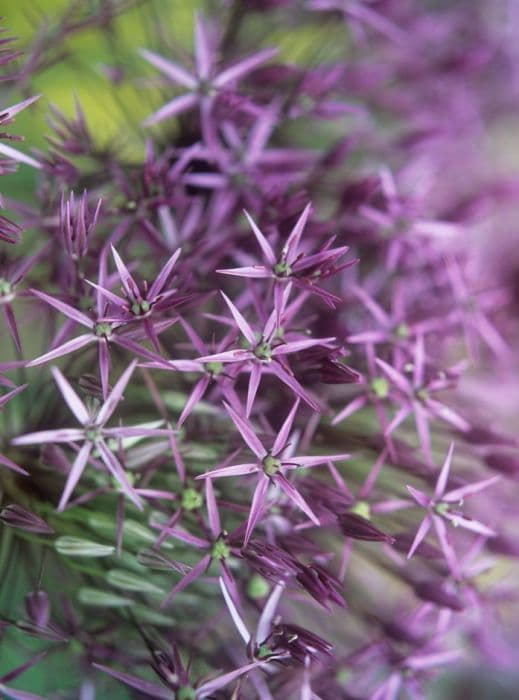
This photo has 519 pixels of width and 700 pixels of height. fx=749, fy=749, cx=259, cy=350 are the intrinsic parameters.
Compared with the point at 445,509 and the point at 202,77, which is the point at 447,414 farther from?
the point at 202,77

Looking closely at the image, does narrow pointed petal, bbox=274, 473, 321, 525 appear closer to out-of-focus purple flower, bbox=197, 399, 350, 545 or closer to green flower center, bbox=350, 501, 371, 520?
out-of-focus purple flower, bbox=197, 399, 350, 545

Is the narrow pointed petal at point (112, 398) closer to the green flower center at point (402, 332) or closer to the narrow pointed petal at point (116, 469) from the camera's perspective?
the narrow pointed petal at point (116, 469)

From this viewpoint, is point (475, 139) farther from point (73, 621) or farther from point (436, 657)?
point (73, 621)

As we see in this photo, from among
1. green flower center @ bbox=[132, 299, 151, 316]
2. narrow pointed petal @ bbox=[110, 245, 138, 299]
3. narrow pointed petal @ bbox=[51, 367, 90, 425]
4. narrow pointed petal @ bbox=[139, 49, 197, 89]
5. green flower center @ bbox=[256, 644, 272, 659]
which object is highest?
narrow pointed petal @ bbox=[139, 49, 197, 89]

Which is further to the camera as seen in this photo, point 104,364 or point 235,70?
point 235,70

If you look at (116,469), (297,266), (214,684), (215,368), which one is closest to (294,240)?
(297,266)

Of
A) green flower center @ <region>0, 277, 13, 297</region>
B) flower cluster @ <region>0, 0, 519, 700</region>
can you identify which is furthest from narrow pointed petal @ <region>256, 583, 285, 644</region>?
green flower center @ <region>0, 277, 13, 297</region>

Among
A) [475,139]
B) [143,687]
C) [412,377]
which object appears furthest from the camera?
[475,139]

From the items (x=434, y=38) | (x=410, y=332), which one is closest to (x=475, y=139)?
→ (x=434, y=38)
